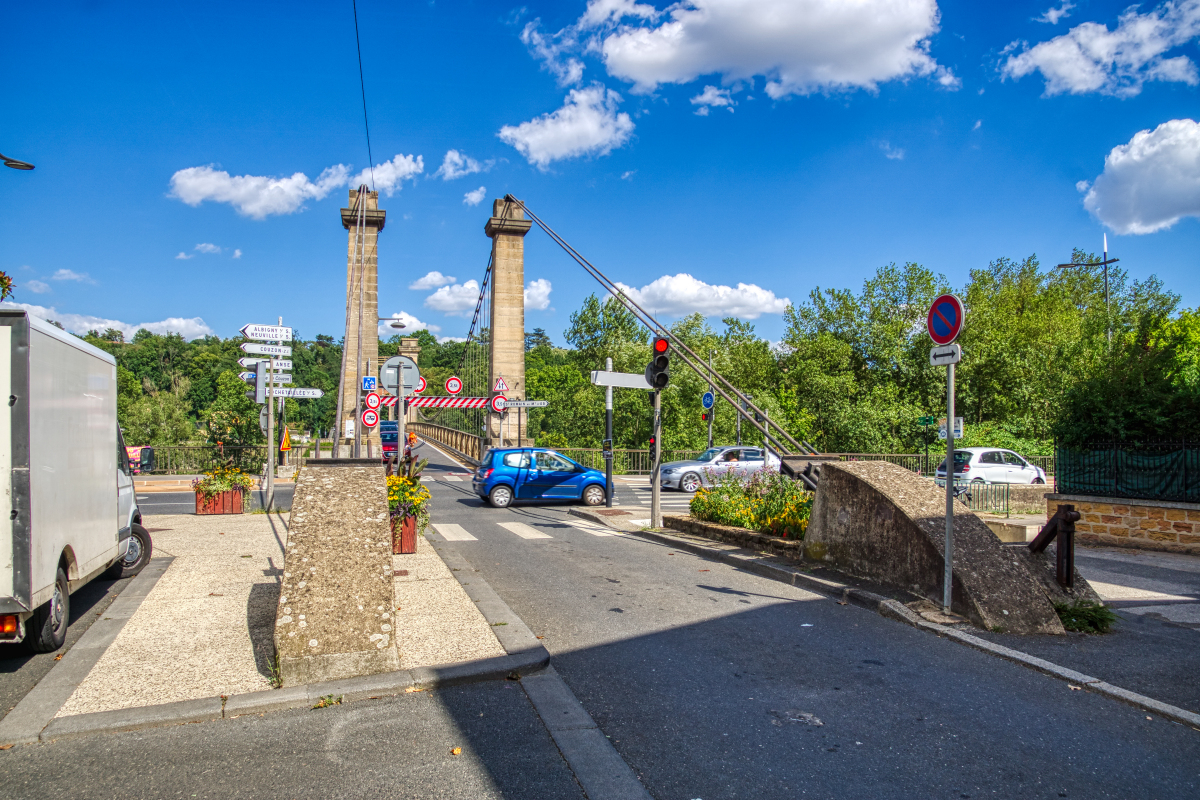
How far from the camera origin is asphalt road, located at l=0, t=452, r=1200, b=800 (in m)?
3.47

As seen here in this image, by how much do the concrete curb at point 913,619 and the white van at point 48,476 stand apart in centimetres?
660

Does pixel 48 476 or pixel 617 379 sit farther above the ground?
pixel 617 379

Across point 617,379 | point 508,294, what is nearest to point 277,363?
point 617,379

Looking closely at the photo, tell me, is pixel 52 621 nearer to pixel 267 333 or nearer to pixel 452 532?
pixel 452 532

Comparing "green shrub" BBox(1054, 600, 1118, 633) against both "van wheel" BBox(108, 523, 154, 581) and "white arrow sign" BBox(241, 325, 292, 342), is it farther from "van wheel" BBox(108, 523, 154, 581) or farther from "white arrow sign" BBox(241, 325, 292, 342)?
"white arrow sign" BBox(241, 325, 292, 342)

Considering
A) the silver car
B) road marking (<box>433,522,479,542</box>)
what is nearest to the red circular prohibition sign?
road marking (<box>433,522,479,542</box>)

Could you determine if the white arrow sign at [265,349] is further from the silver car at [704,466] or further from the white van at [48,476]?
the silver car at [704,466]

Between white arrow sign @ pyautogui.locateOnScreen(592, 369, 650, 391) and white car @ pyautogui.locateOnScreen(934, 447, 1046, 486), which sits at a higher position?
white arrow sign @ pyautogui.locateOnScreen(592, 369, 650, 391)

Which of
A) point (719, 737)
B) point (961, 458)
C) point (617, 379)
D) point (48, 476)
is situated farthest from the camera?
point (961, 458)

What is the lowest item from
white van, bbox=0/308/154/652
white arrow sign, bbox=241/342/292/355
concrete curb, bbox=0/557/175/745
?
concrete curb, bbox=0/557/175/745

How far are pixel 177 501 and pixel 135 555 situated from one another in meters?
11.1

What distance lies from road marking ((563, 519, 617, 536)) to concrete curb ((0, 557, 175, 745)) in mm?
7290

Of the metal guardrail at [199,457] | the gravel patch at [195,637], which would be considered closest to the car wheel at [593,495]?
the gravel patch at [195,637]

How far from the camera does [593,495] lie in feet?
59.9
